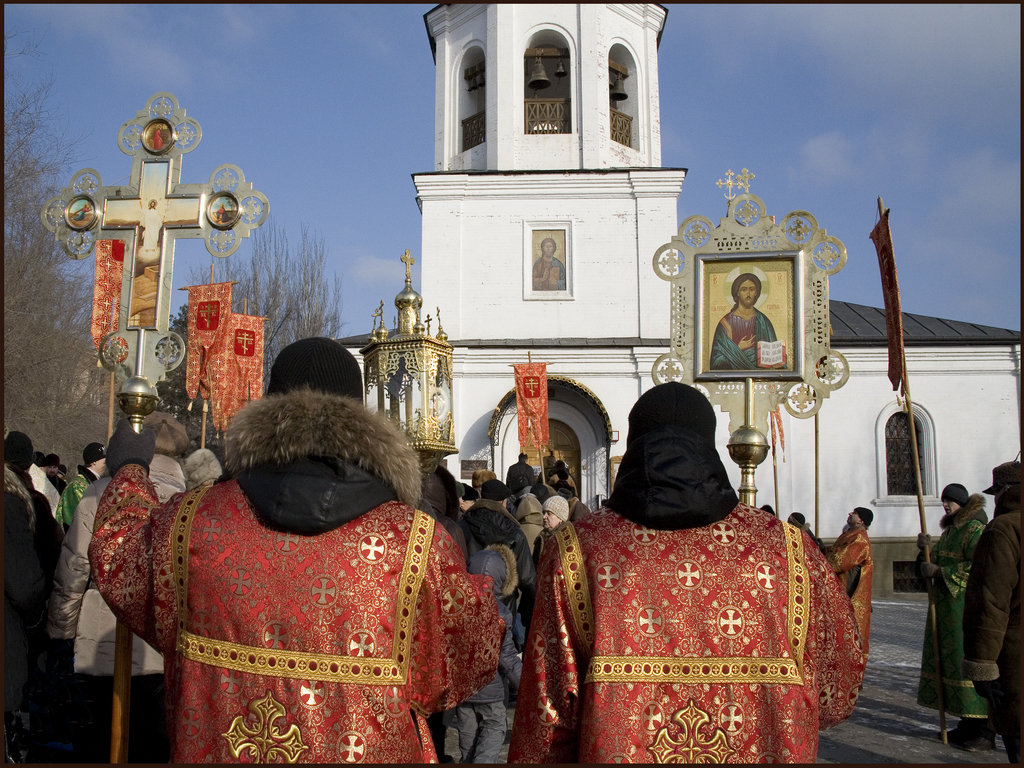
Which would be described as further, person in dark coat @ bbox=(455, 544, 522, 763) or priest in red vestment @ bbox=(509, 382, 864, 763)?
person in dark coat @ bbox=(455, 544, 522, 763)

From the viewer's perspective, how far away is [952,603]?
22.8 feet

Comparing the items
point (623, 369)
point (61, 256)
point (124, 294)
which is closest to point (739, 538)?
point (124, 294)

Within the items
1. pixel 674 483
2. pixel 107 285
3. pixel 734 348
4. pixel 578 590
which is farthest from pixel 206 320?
pixel 674 483

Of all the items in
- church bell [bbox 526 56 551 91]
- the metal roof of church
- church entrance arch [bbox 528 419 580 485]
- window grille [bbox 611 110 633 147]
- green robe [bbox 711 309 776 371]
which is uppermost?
church bell [bbox 526 56 551 91]

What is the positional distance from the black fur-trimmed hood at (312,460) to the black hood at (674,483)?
2.18 ft

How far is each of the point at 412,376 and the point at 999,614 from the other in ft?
12.3

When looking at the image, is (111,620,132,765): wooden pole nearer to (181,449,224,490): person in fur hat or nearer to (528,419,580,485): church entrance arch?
(181,449,224,490): person in fur hat

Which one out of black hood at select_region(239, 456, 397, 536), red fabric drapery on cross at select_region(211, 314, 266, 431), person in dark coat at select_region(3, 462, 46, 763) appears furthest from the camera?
red fabric drapery on cross at select_region(211, 314, 266, 431)

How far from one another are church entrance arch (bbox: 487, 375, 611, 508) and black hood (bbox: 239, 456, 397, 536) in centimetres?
1583

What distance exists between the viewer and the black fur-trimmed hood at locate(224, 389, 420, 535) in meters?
2.40

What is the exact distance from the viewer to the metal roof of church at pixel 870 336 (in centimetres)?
1942

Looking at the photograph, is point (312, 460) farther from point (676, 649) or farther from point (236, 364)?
point (236, 364)

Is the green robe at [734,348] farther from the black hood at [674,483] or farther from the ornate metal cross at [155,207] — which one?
the black hood at [674,483]

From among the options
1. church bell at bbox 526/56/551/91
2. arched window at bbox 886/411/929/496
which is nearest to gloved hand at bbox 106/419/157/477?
church bell at bbox 526/56/551/91
